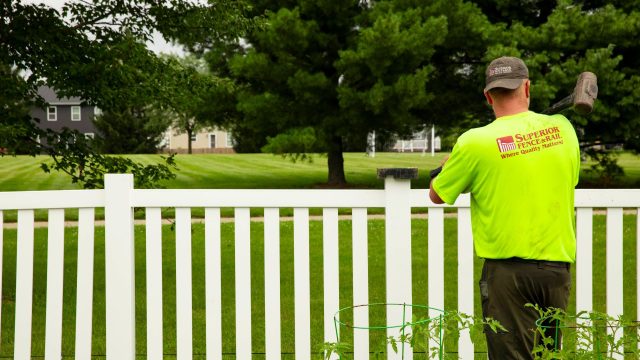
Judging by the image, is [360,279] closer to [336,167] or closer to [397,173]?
[397,173]

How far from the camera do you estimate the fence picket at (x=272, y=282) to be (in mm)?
3900

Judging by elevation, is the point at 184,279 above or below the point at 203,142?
below

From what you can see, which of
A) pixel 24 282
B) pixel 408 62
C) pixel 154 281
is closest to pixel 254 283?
pixel 154 281

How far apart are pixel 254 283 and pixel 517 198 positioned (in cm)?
551

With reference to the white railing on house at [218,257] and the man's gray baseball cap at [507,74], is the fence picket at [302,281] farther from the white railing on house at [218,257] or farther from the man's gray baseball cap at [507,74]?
the man's gray baseball cap at [507,74]

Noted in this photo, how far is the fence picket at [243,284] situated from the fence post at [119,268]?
564 mm

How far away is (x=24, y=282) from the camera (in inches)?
154

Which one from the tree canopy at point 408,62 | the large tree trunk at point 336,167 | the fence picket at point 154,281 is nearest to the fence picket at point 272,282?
the fence picket at point 154,281

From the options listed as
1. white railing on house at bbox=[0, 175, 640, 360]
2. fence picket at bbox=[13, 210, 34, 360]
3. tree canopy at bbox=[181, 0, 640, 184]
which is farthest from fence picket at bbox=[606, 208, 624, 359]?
tree canopy at bbox=[181, 0, 640, 184]

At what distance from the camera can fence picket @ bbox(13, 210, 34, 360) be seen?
390cm

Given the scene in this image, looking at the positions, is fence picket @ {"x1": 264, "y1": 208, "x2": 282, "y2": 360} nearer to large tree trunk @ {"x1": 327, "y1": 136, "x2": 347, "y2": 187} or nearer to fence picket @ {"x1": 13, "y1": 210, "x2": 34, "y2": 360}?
fence picket @ {"x1": 13, "y1": 210, "x2": 34, "y2": 360}

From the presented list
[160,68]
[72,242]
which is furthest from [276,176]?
[160,68]

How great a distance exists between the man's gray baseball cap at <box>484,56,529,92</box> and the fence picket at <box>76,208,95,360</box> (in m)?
2.17

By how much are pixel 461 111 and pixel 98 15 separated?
15402 mm
